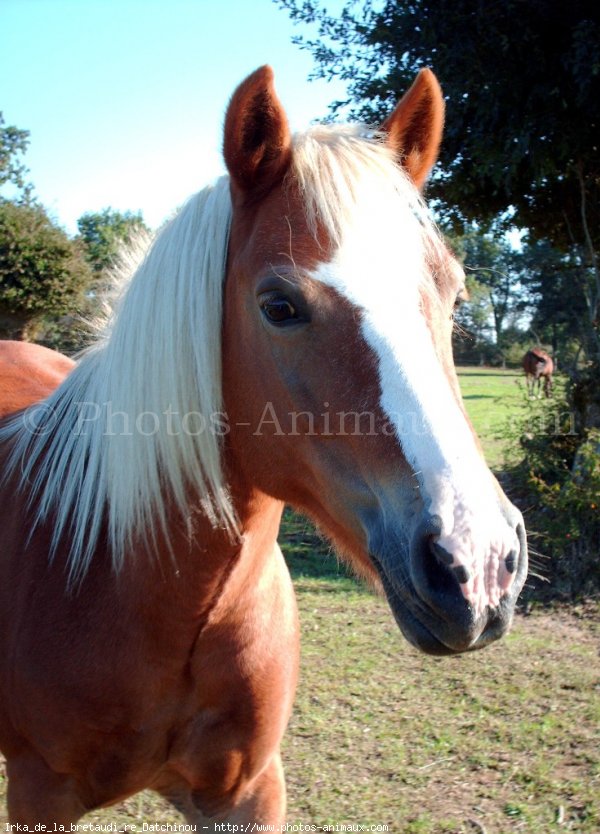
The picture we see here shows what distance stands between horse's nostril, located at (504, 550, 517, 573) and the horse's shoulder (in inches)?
102

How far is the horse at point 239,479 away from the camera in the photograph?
4.83 ft

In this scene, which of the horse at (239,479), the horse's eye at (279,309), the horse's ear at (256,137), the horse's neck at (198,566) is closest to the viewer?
the horse at (239,479)

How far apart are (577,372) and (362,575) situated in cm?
570

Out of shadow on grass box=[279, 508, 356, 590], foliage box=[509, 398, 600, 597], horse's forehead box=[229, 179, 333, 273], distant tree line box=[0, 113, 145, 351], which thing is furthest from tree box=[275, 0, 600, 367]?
distant tree line box=[0, 113, 145, 351]

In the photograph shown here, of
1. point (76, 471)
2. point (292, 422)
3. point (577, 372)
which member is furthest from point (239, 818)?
point (577, 372)

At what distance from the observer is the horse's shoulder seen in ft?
11.2

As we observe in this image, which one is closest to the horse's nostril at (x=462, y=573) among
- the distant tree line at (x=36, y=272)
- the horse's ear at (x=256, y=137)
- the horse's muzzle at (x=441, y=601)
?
the horse's muzzle at (x=441, y=601)

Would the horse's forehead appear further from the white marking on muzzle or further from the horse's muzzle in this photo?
the horse's muzzle

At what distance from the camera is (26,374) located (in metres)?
3.80

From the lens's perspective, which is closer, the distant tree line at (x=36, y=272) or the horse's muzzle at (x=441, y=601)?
the horse's muzzle at (x=441, y=601)

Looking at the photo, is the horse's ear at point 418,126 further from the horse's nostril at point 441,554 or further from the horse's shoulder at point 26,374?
the horse's shoulder at point 26,374

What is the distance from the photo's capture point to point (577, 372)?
271 inches

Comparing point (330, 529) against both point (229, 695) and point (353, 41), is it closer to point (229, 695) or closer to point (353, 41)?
point (229, 695)

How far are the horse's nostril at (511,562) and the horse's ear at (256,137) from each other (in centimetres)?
118
